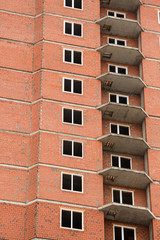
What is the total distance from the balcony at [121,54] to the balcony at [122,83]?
279 centimetres

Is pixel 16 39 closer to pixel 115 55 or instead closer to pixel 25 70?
pixel 25 70

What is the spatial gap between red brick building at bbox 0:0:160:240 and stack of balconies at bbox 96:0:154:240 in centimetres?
8

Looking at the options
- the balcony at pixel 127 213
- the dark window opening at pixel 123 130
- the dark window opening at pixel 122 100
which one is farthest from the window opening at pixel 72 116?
the balcony at pixel 127 213

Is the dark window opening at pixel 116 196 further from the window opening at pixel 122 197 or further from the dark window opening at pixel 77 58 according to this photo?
the dark window opening at pixel 77 58

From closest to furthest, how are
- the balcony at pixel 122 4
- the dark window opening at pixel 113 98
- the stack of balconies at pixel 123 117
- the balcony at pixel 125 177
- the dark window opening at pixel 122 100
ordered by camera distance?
the stack of balconies at pixel 123 117 → the balcony at pixel 125 177 → the dark window opening at pixel 113 98 → the dark window opening at pixel 122 100 → the balcony at pixel 122 4

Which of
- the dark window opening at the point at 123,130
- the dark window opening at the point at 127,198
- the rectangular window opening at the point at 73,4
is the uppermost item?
the rectangular window opening at the point at 73,4

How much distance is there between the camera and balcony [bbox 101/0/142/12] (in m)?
59.2

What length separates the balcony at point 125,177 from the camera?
4944cm

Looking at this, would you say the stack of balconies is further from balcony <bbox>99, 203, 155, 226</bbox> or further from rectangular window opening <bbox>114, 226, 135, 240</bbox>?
rectangular window opening <bbox>114, 226, 135, 240</bbox>

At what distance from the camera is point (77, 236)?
46688 mm

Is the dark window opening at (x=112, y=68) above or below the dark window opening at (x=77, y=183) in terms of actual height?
above

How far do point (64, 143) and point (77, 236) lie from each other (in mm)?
7568

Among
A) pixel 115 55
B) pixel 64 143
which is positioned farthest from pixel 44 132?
pixel 115 55

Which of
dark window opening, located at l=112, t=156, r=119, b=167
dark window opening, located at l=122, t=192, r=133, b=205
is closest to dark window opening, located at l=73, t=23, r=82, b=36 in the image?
dark window opening, located at l=112, t=156, r=119, b=167
